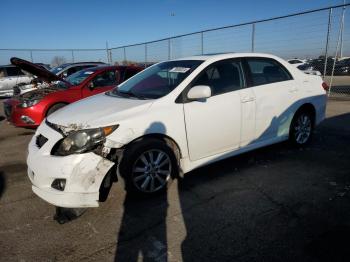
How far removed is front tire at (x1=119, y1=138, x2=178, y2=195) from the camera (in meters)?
3.39

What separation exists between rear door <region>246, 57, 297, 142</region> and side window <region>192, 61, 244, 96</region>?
0.69 ft

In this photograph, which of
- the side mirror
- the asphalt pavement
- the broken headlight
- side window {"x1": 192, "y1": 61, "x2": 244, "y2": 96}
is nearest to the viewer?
the asphalt pavement

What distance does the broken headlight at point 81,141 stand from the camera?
3189 millimetres

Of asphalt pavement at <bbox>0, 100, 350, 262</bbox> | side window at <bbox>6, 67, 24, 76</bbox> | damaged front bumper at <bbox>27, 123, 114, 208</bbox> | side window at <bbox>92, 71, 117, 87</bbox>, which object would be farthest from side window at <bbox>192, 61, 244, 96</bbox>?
side window at <bbox>6, 67, 24, 76</bbox>

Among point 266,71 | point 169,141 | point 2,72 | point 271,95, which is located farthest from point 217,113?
point 2,72

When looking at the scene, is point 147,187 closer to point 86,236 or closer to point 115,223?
point 115,223

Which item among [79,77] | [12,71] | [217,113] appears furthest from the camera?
[12,71]

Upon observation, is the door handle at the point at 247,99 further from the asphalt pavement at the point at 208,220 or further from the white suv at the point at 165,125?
the asphalt pavement at the point at 208,220

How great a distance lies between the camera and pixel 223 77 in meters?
4.27

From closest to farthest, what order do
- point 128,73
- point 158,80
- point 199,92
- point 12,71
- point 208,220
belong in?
point 208,220, point 199,92, point 158,80, point 128,73, point 12,71

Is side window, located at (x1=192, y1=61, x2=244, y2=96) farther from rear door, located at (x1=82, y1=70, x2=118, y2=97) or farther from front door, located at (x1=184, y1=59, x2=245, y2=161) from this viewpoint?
rear door, located at (x1=82, y1=70, x2=118, y2=97)

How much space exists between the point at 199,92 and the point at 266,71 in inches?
64.2

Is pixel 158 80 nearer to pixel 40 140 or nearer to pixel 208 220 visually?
pixel 40 140

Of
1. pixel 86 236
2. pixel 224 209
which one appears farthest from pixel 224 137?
pixel 86 236
